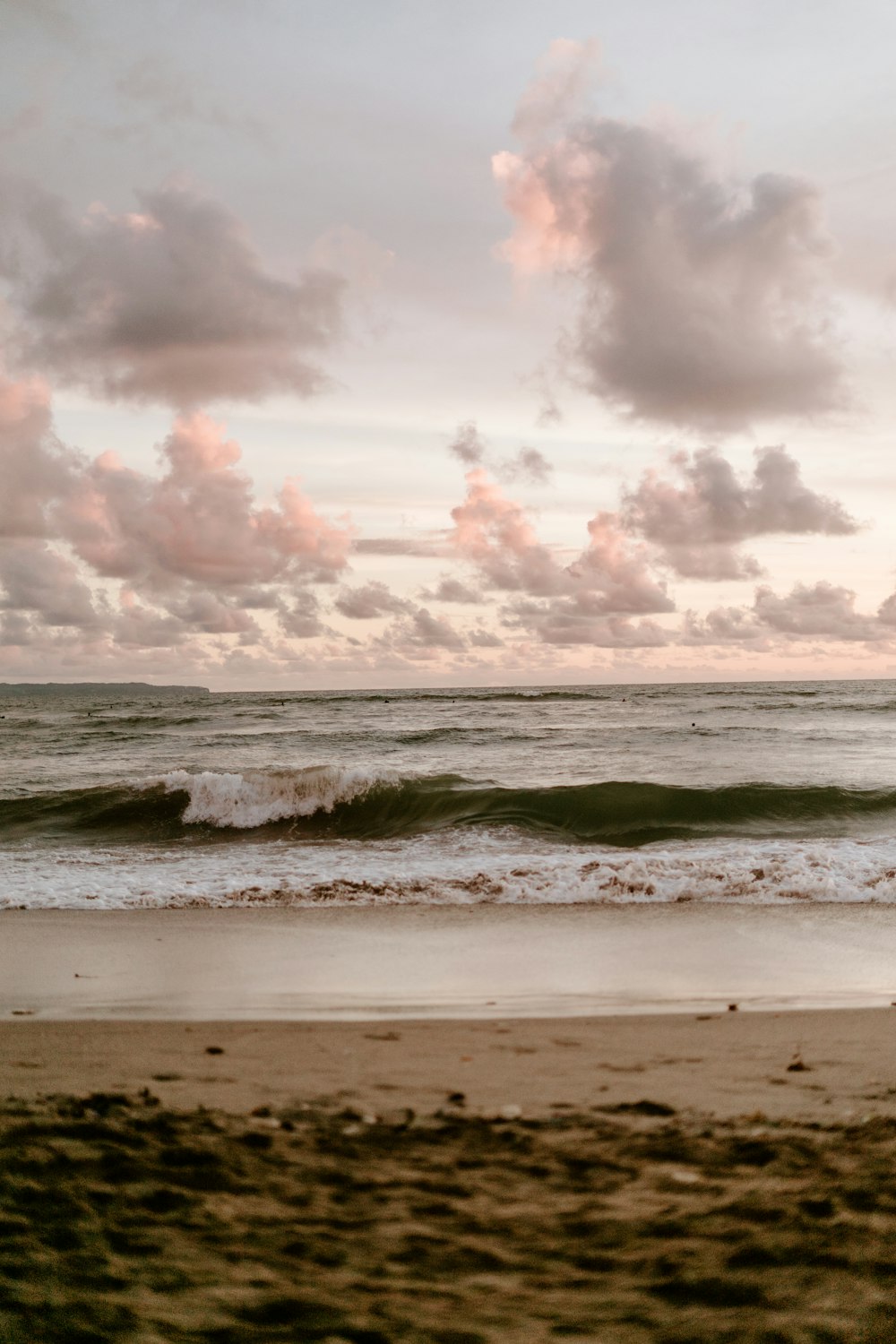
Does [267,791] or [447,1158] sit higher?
[447,1158]

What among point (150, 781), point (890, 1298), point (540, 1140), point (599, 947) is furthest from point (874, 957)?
point (150, 781)

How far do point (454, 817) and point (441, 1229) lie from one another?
1407 centimetres

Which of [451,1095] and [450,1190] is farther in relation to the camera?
[451,1095]

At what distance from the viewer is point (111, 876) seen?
11117 millimetres

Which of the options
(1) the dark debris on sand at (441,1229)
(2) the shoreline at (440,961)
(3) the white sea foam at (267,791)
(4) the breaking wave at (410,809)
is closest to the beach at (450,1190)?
(1) the dark debris on sand at (441,1229)

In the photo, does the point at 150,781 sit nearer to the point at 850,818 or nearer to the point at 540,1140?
the point at 850,818

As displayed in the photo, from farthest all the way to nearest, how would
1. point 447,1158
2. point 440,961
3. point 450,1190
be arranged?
point 440,961
point 447,1158
point 450,1190

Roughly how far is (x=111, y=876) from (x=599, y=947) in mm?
6609

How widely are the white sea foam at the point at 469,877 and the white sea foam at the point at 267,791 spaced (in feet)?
15.3

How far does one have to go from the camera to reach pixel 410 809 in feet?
58.3

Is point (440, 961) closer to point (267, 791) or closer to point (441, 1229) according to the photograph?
point (441, 1229)

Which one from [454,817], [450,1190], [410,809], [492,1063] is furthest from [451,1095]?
[410,809]

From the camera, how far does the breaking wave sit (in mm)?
15883

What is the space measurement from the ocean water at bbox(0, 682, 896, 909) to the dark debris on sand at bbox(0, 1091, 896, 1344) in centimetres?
611
